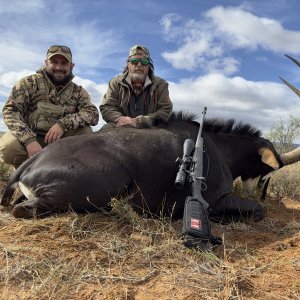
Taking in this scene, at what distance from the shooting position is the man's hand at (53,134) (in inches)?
199

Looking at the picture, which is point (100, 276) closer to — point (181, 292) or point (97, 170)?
point (181, 292)

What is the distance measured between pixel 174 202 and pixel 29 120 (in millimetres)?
2486

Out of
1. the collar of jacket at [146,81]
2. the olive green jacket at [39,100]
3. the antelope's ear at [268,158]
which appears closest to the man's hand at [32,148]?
the olive green jacket at [39,100]

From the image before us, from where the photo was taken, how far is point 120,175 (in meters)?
3.81

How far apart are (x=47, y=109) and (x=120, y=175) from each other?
81.8 inches

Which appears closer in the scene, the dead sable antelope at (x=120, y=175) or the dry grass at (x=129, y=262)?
the dry grass at (x=129, y=262)

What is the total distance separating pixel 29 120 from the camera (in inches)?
214

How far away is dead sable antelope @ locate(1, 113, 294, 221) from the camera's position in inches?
145

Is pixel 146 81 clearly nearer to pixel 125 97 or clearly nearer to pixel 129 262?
pixel 125 97

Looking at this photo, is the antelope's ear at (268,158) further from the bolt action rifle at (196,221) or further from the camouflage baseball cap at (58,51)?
the camouflage baseball cap at (58,51)

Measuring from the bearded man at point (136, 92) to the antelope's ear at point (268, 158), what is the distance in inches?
60.3

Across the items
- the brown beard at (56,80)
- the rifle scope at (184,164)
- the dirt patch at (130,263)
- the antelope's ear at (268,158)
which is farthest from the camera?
the brown beard at (56,80)

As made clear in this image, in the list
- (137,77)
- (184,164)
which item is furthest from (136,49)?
(184,164)

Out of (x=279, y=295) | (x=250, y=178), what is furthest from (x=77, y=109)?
(x=279, y=295)
